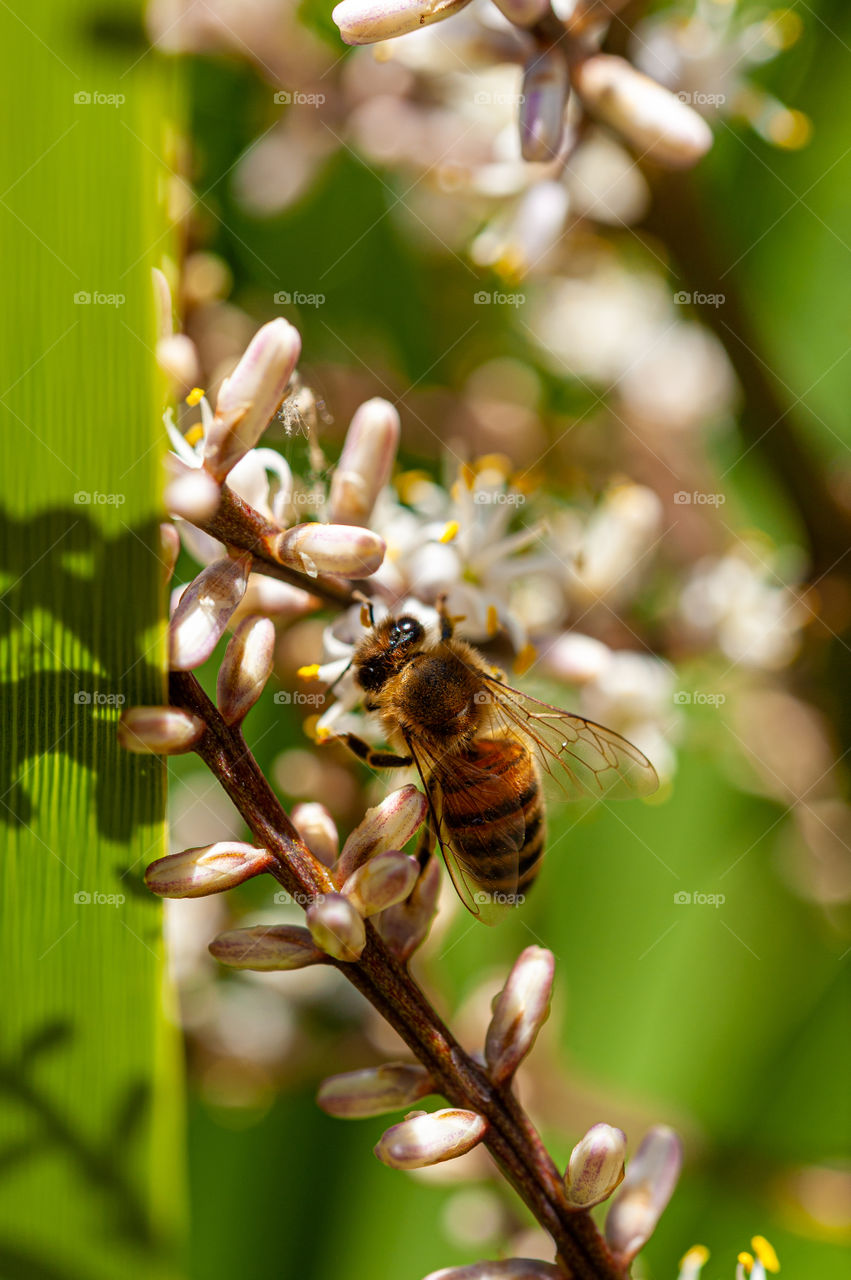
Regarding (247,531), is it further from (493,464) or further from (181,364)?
(493,464)

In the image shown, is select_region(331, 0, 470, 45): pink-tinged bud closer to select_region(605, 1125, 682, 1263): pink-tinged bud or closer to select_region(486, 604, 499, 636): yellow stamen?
select_region(486, 604, 499, 636): yellow stamen

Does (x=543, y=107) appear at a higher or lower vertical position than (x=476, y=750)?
higher

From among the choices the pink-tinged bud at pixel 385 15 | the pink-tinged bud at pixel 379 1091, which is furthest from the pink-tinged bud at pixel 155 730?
the pink-tinged bud at pixel 385 15

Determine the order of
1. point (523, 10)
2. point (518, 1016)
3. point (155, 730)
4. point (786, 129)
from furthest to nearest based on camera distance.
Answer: point (786, 129), point (523, 10), point (518, 1016), point (155, 730)

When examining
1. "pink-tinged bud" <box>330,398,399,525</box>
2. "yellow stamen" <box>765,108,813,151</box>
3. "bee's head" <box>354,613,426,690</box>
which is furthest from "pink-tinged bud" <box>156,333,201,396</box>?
"yellow stamen" <box>765,108,813,151</box>

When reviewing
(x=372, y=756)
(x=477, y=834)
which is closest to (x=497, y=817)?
(x=477, y=834)

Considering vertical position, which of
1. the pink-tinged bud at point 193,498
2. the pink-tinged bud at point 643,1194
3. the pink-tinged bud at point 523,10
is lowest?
the pink-tinged bud at point 643,1194

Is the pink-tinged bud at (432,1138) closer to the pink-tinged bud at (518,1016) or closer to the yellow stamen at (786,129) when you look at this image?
the pink-tinged bud at (518,1016)
